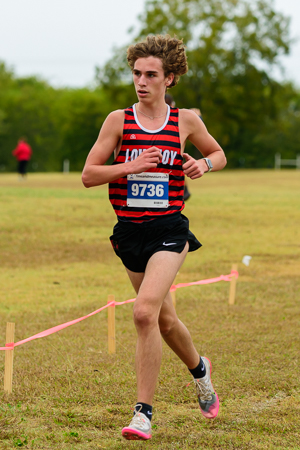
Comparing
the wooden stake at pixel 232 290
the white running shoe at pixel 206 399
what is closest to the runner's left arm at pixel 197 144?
the white running shoe at pixel 206 399

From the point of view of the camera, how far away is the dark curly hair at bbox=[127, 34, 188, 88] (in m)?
4.13

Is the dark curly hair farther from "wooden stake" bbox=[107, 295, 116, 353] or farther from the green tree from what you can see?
the green tree

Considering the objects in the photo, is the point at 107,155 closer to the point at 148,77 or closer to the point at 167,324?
the point at 148,77

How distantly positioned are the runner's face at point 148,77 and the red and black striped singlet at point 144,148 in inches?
5.3

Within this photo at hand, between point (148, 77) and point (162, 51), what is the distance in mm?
186

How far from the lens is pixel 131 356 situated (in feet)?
19.3

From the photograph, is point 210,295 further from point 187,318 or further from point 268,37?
point 268,37

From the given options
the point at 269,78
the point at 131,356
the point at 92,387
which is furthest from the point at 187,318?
the point at 269,78

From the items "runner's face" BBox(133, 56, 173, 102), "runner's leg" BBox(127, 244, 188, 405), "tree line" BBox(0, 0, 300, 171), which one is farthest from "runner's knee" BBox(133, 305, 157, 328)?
"tree line" BBox(0, 0, 300, 171)

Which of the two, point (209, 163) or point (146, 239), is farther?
point (209, 163)

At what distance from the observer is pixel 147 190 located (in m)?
4.04

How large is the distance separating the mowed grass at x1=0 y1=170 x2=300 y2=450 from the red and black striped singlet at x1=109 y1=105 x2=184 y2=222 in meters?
→ 1.33

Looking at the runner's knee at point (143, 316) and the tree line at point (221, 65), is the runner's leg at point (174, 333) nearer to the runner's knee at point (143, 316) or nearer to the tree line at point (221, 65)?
the runner's knee at point (143, 316)

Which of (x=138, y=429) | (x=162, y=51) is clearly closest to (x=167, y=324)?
(x=138, y=429)
